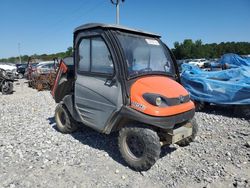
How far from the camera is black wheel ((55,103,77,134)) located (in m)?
5.27

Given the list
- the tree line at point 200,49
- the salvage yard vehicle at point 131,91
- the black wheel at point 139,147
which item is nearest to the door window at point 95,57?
the salvage yard vehicle at point 131,91

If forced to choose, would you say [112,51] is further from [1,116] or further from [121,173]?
[1,116]

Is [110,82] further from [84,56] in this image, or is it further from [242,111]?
[242,111]

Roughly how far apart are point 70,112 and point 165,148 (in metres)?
2.08

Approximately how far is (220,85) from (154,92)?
402 centimetres

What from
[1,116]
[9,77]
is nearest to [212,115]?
[1,116]

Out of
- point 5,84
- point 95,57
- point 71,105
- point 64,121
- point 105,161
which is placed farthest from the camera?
point 5,84

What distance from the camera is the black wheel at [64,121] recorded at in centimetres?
527

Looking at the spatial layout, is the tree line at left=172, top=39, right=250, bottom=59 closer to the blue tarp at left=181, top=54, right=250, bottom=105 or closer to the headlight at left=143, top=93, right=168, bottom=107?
the blue tarp at left=181, top=54, right=250, bottom=105

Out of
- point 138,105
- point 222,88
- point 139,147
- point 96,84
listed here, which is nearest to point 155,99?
point 138,105

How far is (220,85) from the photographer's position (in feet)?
22.9

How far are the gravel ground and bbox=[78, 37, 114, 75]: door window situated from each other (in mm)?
1553

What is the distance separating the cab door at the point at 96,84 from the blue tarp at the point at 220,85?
4.20m

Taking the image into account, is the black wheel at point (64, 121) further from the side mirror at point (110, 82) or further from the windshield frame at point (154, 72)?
the windshield frame at point (154, 72)
